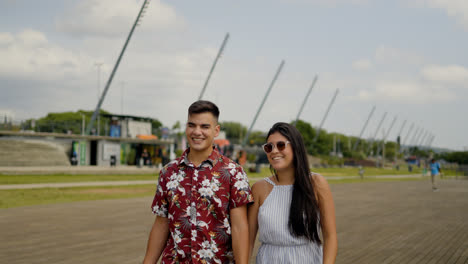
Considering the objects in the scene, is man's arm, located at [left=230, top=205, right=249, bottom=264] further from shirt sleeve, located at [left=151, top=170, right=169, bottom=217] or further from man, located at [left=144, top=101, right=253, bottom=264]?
shirt sleeve, located at [left=151, top=170, right=169, bottom=217]

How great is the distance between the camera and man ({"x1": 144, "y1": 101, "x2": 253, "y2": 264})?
2844 mm

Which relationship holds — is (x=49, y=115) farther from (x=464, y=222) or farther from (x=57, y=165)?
(x=464, y=222)

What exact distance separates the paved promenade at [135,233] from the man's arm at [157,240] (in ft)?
13.9

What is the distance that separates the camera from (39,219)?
449 inches

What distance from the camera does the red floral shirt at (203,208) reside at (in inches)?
112

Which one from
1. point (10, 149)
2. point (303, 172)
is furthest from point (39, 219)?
point (10, 149)

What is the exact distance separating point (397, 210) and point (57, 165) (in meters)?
34.4

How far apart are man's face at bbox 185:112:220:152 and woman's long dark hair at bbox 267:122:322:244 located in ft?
1.57

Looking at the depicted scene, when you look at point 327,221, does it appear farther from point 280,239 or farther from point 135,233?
point 135,233

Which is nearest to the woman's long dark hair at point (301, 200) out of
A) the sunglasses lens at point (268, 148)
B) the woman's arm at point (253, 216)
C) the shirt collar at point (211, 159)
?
the sunglasses lens at point (268, 148)

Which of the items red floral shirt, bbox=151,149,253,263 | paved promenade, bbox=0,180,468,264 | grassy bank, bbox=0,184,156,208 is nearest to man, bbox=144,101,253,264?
red floral shirt, bbox=151,149,253,263

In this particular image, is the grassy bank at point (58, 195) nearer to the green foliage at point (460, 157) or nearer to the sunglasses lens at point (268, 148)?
the sunglasses lens at point (268, 148)

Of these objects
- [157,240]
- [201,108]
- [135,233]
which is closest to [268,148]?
[201,108]

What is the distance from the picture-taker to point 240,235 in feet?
9.41
